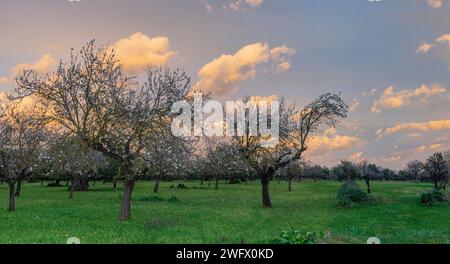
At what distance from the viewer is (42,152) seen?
48188 mm

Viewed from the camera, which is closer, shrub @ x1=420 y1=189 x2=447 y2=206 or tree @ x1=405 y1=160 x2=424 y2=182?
shrub @ x1=420 y1=189 x2=447 y2=206

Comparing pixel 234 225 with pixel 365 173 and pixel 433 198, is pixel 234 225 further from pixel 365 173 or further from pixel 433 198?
pixel 365 173

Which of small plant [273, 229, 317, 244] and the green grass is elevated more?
small plant [273, 229, 317, 244]

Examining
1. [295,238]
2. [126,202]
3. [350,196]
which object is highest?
[295,238]

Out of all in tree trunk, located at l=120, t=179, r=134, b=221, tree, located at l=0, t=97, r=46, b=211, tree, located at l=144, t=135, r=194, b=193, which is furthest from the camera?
tree, located at l=0, t=97, r=46, b=211

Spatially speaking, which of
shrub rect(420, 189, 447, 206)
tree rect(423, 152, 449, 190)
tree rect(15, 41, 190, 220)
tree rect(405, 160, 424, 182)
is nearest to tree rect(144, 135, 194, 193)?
tree rect(15, 41, 190, 220)

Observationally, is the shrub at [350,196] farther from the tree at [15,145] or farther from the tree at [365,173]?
the tree at [15,145]

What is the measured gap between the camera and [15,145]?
47.0 m

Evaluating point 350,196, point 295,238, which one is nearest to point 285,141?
point 350,196

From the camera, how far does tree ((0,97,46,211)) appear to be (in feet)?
→ 145

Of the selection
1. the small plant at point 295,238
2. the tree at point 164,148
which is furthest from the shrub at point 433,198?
the small plant at point 295,238

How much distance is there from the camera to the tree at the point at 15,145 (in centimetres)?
4431

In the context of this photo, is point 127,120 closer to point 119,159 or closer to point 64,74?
point 119,159

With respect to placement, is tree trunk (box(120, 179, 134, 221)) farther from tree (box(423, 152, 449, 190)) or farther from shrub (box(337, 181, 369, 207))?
tree (box(423, 152, 449, 190))
